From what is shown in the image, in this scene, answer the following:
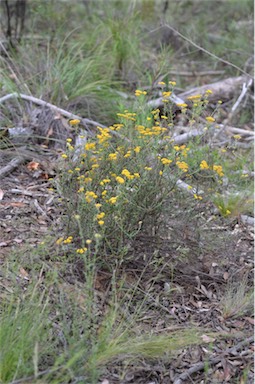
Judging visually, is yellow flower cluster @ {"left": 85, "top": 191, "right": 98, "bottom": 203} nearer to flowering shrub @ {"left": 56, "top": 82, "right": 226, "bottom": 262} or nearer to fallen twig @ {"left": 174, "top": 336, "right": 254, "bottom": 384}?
flowering shrub @ {"left": 56, "top": 82, "right": 226, "bottom": 262}

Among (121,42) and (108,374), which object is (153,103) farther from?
(108,374)

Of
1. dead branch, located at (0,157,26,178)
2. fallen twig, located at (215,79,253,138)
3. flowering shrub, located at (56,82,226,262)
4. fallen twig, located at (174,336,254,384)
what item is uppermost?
flowering shrub, located at (56,82,226,262)

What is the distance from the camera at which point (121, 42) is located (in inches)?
254

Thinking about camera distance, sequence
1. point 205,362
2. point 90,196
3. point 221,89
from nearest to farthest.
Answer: point 205,362, point 90,196, point 221,89

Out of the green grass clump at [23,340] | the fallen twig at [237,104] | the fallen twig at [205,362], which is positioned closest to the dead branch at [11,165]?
the green grass clump at [23,340]

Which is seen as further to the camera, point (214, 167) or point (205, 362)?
point (214, 167)

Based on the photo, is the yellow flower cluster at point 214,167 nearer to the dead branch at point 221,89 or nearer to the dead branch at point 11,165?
the dead branch at point 11,165

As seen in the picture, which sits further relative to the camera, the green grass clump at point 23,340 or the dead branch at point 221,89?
the dead branch at point 221,89

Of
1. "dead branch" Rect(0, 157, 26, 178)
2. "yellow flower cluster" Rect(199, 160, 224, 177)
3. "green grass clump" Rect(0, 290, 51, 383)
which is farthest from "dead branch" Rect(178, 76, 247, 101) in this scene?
"green grass clump" Rect(0, 290, 51, 383)

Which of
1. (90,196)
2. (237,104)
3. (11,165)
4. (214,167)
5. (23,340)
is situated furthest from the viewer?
(237,104)

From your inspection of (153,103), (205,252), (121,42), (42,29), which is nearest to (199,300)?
(205,252)

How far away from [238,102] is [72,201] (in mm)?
3055

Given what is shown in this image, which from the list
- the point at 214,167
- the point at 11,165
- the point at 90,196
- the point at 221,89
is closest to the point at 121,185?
the point at 90,196

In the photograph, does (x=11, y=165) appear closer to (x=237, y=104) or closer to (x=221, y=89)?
(x=237, y=104)
